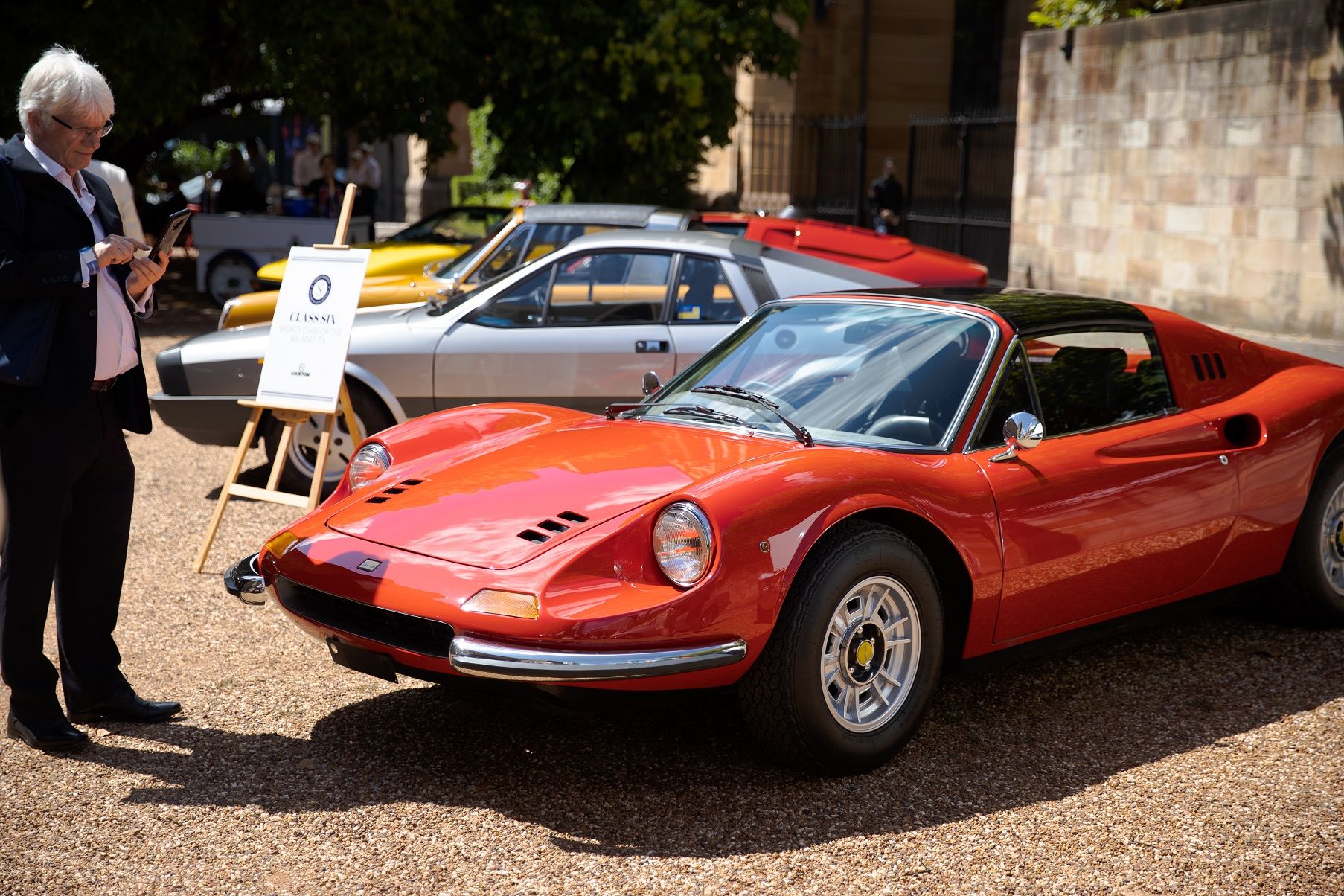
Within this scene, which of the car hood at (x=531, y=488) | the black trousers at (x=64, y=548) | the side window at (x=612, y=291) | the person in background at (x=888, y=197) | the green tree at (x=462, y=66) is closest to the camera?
the car hood at (x=531, y=488)

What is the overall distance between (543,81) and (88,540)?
44.4 ft

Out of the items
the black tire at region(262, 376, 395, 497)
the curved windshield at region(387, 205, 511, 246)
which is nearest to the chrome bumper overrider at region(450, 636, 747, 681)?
the black tire at region(262, 376, 395, 497)

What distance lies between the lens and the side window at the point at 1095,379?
4.61 m

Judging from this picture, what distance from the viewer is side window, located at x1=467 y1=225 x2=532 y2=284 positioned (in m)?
9.13

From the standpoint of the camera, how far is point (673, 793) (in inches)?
150

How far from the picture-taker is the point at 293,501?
6.12 metres

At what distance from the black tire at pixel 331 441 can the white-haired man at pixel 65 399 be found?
10.0 ft

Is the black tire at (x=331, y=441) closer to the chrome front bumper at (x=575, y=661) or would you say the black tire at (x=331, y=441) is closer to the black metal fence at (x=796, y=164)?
the chrome front bumper at (x=575, y=661)

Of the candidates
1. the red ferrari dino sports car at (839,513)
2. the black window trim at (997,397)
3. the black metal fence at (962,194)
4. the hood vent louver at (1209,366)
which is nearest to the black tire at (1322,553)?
the red ferrari dino sports car at (839,513)

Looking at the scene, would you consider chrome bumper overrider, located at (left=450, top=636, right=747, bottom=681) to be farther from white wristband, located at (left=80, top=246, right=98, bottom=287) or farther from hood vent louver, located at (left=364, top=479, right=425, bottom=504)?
white wristband, located at (left=80, top=246, right=98, bottom=287)

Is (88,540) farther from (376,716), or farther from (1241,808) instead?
(1241,808)

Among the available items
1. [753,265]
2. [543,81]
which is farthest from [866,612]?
[543,81]

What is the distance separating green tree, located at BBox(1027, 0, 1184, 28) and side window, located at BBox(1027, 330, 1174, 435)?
Result: 12.0m

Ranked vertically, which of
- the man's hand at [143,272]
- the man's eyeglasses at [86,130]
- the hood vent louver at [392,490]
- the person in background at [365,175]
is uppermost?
the person in background at [365,175]
